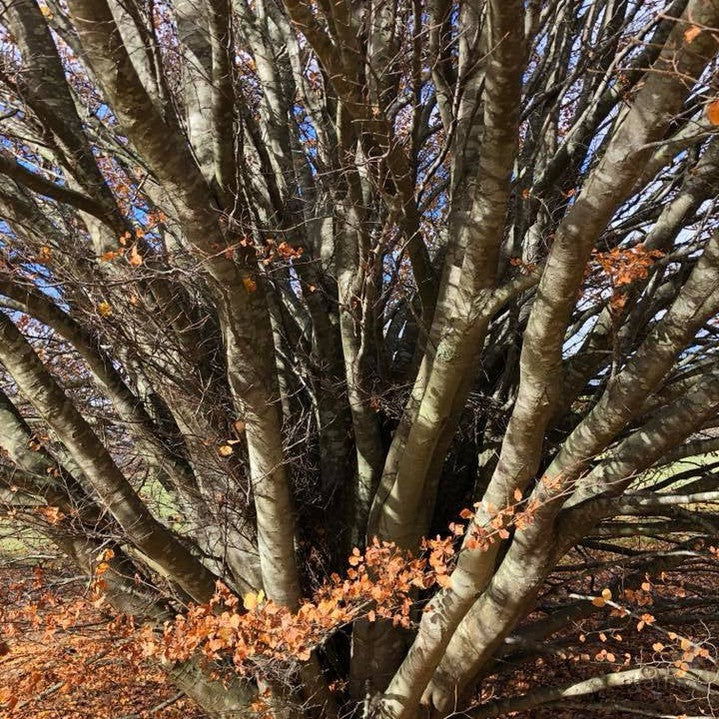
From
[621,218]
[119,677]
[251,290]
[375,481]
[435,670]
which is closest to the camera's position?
[251,290]

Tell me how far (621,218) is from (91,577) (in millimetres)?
4932

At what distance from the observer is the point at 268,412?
3.45 metres

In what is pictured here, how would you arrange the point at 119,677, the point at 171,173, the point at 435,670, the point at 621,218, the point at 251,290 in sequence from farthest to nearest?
the point at 119,677 < the point at 621,218 < the point at 435,670 < the point at 251,290 < the point at 171,173

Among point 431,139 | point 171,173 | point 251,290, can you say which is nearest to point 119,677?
point 251,290

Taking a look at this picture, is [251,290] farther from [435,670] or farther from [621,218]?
[621,218]

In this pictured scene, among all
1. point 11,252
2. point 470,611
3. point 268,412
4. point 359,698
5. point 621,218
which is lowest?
point 359,698

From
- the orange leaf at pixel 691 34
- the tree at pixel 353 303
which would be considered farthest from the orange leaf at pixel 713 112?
the orange leaf at pixel 691 34

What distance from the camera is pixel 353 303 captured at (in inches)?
161

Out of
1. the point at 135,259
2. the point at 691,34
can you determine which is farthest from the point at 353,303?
the point at 691,34

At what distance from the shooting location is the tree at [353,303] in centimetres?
274

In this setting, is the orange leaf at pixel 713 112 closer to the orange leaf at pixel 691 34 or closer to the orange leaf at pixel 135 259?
the orange leaf at pixel 691 34

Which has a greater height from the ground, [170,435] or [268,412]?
[268,412]

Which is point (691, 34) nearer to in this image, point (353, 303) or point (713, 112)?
point (713, 112)

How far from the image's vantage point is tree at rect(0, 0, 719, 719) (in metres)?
2.74
